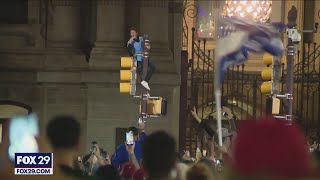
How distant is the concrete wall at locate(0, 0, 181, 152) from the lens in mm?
17781

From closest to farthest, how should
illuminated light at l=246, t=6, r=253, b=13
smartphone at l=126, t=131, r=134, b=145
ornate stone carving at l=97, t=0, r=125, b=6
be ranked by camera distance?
smartphone at l=126, t=131, r=134, b=145, ornate stone carving at l=97, t=0, r=125, b=6, illuminated light at l=246, t=6, r=253, b=13

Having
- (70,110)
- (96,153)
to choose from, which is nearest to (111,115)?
(70,110)

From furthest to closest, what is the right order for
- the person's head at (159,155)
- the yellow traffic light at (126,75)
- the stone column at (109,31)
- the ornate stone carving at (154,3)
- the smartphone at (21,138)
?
the ornate stone carving at (154,3)
the stone column at (109,31)
the yellow traffic light at (126,75)
the smartphone at (21,138)
the person's head at (159,155)

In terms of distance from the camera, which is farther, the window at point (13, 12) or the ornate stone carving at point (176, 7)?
the ornate stone carving at point (176, 7)

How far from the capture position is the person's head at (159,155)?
15.2ft

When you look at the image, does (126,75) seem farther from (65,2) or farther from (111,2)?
(65,2)

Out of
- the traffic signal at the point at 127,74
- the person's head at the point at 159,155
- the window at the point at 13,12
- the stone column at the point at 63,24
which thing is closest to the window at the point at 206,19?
the stone column at the point at 63,24

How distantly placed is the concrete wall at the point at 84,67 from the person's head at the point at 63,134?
12.4 meters

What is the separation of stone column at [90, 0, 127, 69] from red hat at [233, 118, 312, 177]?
15.3 m

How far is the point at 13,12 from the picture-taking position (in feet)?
60.8

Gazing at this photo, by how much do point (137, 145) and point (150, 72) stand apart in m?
5.49

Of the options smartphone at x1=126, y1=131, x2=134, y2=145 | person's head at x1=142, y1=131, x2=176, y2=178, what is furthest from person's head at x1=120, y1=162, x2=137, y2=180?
person's head at x1=142, y1=131, x2=176, y2=178

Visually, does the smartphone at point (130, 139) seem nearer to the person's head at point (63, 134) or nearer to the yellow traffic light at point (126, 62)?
the yellow traffic light at point (126, 62)

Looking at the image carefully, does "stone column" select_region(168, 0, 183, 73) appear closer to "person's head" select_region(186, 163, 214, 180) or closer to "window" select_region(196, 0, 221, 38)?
"window" select_region(196, 0, 221, 38)
